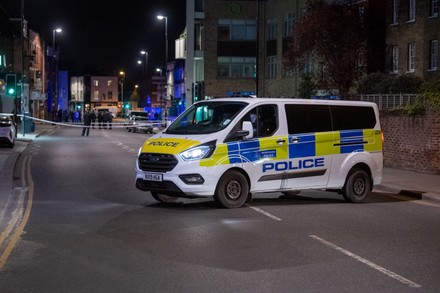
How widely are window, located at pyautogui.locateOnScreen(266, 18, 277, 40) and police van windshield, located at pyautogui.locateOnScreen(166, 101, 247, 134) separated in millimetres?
41327

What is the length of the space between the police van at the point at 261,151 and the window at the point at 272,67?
39500 millimetres

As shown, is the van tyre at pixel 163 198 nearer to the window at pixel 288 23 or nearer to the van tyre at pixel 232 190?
the van tyre at pixel 232 190

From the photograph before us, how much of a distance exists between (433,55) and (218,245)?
2889 centimetres

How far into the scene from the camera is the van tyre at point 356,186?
14.3 metres

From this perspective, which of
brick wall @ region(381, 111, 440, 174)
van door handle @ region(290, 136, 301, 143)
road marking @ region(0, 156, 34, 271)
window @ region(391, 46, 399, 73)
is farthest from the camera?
window @ region(391, 46, 399, 73)

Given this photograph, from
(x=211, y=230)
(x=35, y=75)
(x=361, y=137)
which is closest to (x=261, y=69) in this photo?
(x=35, y=75)

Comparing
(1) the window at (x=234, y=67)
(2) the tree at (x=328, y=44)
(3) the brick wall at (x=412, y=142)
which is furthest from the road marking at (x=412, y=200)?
(1) the window at (x=234, y=67)

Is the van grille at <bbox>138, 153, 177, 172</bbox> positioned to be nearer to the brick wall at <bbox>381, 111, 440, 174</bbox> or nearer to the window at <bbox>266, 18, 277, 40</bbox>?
the brick wall at <bbox>381, 111, 440, 174</bbox>

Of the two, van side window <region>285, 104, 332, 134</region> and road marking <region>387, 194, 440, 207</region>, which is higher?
van side window <region>285, 104, 332, 134</region>

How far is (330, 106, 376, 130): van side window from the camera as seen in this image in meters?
14.2

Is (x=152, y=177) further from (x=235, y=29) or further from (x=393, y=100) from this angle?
(x=235, y=29)

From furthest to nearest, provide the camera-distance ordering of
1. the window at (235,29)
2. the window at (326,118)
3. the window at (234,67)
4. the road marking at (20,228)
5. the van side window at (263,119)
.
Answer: the window at (234,67) → the window at (235,29) → the window at (326,118) → the van side window at (263,119) → the road marking at (20,228)

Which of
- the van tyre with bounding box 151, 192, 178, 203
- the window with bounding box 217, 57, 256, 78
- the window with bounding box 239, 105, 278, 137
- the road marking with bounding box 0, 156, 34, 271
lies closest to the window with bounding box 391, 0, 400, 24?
the window with bounding box 217, 57, 256, 78

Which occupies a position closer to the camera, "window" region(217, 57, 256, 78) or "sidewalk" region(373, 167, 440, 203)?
"sidewalk" region(373, 167, 440, 203)
